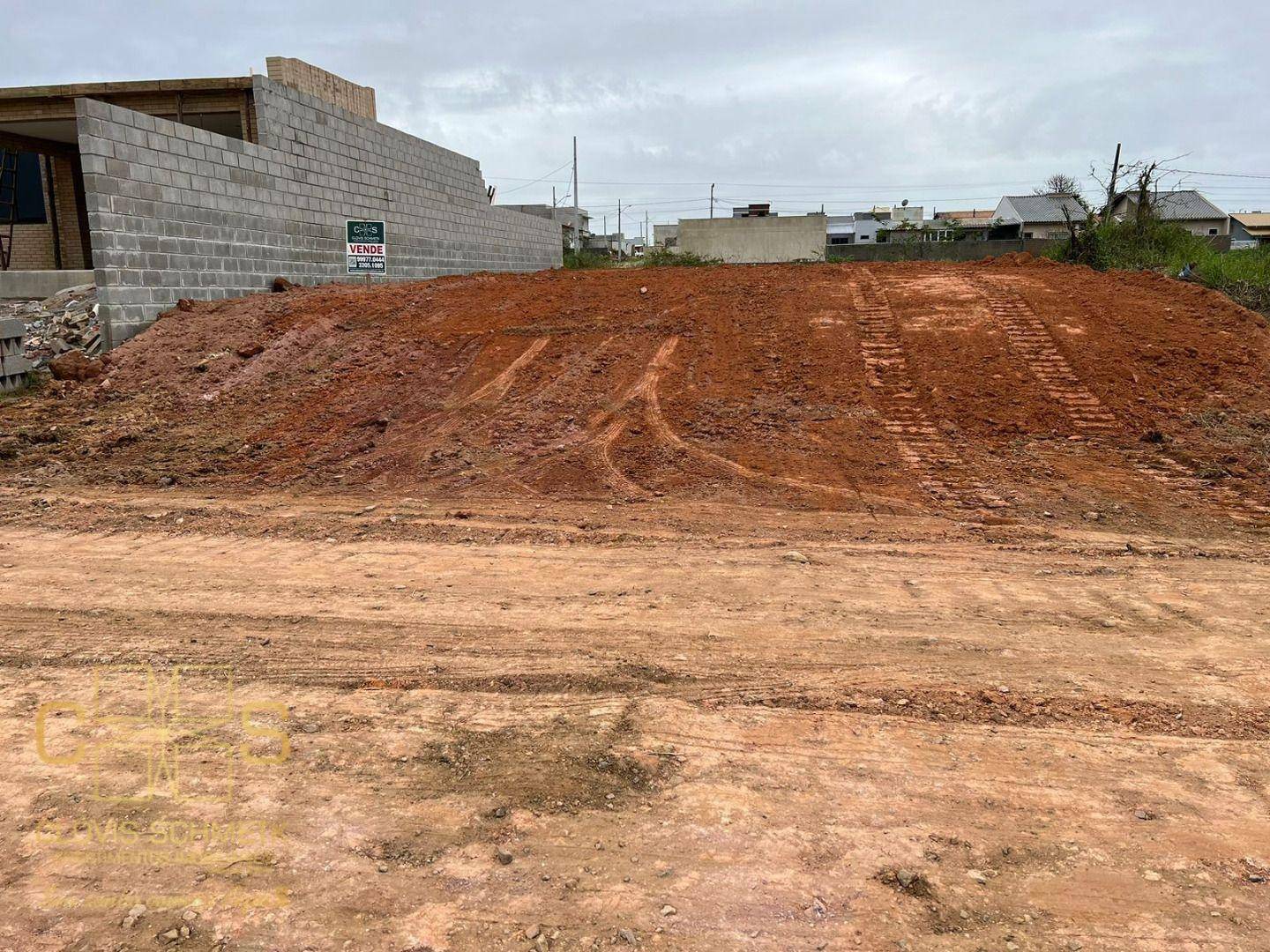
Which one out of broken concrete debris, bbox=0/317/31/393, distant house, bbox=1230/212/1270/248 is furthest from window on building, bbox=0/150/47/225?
distant house, bbox=1230/212/1270/248

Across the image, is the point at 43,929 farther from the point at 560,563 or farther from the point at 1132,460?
the point at 1132,460

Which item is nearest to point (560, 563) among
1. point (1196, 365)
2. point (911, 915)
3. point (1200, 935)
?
point (911, 915)

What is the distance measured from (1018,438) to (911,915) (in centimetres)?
704

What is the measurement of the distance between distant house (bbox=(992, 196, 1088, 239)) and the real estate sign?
45.4 meters

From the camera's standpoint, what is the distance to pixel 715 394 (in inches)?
378

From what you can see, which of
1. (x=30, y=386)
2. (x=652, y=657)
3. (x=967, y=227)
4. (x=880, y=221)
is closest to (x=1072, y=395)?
(x=652, y=657)

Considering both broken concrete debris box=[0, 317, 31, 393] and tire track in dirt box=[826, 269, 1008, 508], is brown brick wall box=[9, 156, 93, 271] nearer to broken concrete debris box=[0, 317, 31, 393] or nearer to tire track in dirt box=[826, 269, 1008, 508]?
broken concrete debris box=[0, 317, 31, 393]

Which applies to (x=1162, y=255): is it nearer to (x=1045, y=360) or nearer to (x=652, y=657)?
(x=1045, y=360)

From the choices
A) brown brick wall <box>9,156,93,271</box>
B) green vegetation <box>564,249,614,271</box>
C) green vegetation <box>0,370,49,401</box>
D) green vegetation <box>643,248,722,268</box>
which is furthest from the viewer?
green vegetation <box>564,249,614,271</box>

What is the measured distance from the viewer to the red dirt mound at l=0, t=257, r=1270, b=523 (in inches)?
312

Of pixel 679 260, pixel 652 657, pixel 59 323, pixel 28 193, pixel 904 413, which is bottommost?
pixel 652 657

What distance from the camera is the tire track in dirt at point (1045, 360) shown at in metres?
8.78

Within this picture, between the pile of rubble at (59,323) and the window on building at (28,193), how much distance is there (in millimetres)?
6623

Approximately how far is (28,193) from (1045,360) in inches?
843
